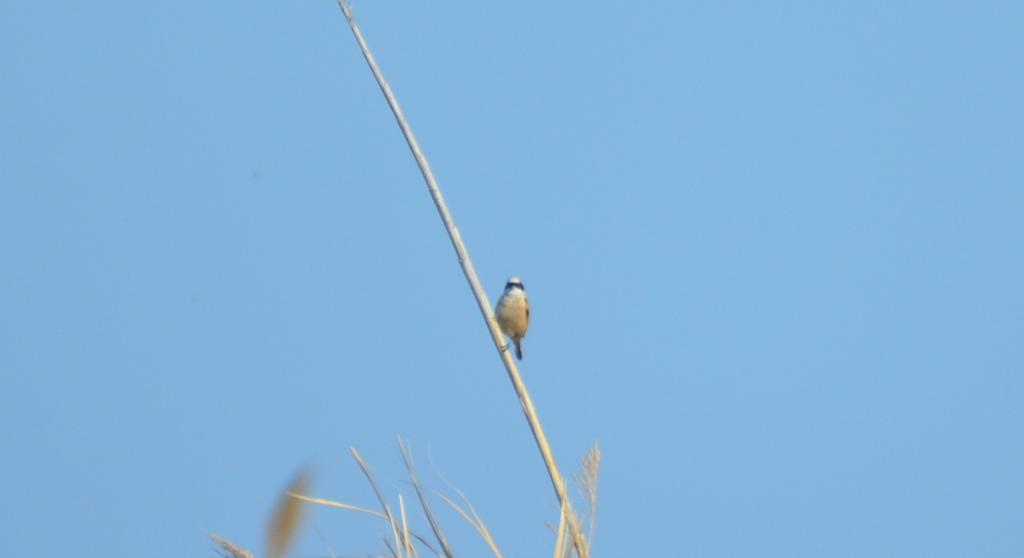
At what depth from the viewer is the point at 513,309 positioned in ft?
36.9

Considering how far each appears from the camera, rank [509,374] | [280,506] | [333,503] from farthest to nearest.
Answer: [509,374] < [333,503] < [280,506]

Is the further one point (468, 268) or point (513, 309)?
point (513, 309)

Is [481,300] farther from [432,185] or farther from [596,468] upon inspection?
[596,468]

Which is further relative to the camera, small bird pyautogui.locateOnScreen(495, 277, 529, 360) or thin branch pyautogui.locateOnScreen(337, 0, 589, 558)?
small bird pyautogui.locateOnScreen(495, 277, 529, 360)

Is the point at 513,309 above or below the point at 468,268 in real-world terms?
below

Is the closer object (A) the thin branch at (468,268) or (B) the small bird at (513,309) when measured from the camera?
(A) the thin branch at (468,268)

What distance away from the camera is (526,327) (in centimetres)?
1156

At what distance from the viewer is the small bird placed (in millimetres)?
11258

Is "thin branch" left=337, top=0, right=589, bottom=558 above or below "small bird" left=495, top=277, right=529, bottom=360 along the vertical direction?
above

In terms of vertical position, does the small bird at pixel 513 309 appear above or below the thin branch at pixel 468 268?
below

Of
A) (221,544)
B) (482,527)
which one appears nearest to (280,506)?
(221,544)

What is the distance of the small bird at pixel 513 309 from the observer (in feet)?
36.9

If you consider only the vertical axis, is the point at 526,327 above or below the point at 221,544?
below

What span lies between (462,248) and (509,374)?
40 cm
